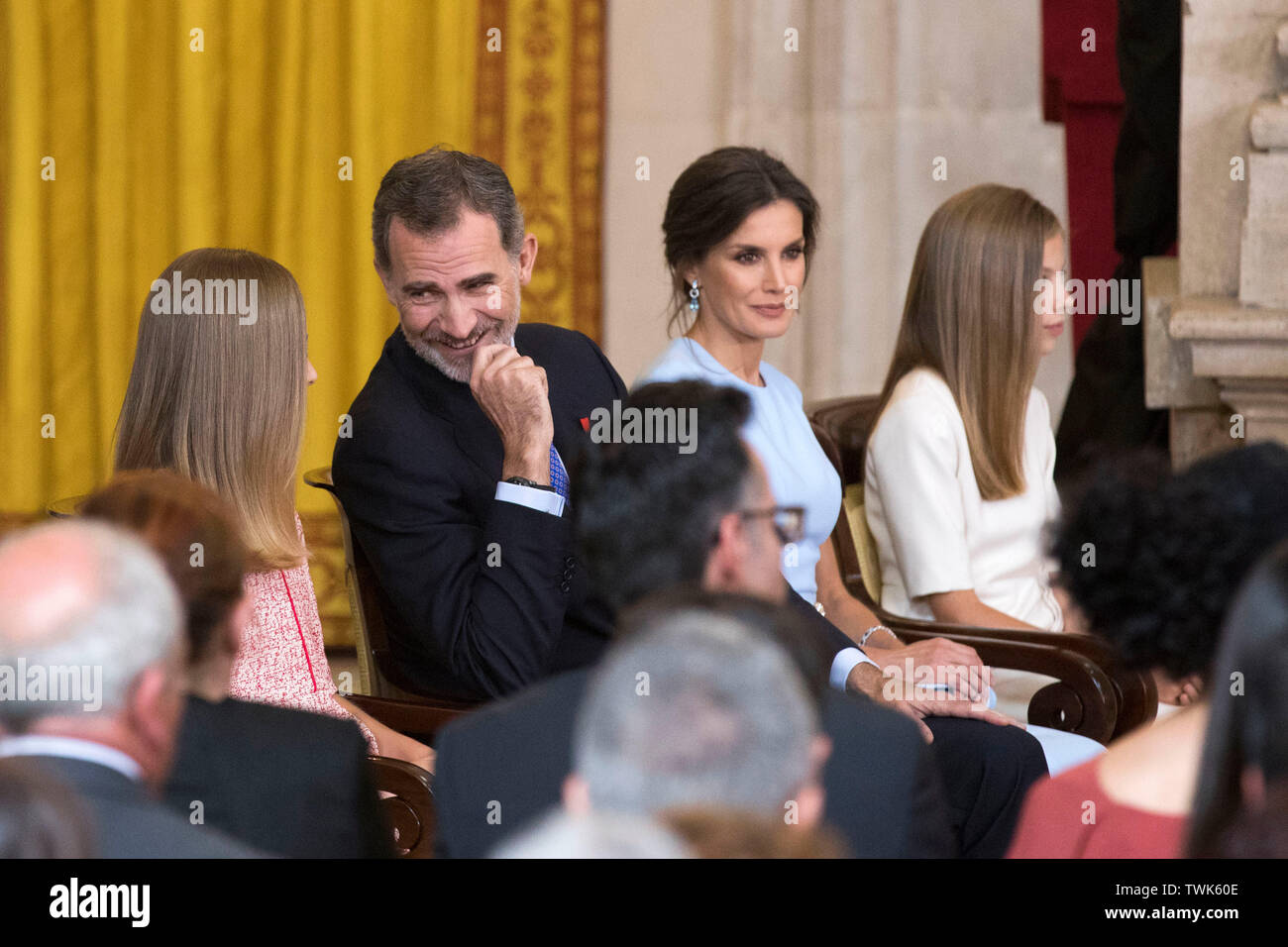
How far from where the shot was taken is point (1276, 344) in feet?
10.8

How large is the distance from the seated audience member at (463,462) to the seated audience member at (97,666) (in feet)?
3.77

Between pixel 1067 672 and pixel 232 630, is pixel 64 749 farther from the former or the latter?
pixel 1067 672

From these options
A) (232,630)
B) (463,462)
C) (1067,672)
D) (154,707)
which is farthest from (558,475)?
(154,707)

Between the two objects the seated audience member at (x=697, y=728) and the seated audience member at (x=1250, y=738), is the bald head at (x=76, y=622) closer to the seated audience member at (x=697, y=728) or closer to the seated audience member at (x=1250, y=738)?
the seated audience member at (x=697, y=728)

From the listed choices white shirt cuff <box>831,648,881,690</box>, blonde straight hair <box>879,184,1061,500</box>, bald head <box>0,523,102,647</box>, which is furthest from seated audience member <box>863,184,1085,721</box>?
bald head <box>0,523,102,647</box>

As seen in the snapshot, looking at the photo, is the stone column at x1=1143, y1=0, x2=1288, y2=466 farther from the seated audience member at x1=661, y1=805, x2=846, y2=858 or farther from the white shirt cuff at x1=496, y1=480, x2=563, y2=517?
the seated audience member at x1=661, y1=805, x2=846, y2=858

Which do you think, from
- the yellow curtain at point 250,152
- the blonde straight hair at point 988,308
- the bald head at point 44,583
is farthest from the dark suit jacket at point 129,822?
the yellow curtain at point 250,152

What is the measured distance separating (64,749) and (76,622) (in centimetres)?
12

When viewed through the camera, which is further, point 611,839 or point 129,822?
point 129,822

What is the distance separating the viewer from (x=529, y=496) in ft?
8.29

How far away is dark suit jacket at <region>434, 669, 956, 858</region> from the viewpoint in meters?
1.56

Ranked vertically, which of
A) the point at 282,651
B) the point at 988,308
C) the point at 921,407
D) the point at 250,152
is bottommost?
the point at 282,651

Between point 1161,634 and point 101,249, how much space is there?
14.3 ft

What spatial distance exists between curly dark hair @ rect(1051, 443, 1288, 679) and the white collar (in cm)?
105
